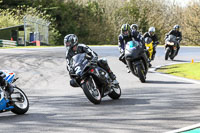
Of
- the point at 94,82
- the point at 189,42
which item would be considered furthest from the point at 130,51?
the point at 189,42

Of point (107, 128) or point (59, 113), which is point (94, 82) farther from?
point (107, 128)

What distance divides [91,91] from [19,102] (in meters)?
1.58

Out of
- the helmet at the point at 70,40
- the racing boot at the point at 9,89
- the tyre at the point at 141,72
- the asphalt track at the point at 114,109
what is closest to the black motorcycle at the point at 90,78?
the asphalt track at the point at 114,109

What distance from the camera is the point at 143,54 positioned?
1435 cm

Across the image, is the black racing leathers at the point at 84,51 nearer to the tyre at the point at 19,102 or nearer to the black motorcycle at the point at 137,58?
the tyre at the point at 19,102

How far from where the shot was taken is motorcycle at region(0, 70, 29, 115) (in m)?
8.52

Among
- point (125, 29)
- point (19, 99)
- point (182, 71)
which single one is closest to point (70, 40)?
point (19, 99)

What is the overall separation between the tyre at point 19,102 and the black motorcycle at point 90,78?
4.15 feet

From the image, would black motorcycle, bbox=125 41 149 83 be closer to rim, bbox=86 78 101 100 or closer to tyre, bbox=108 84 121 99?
tyre, bbox=108 84 121 99

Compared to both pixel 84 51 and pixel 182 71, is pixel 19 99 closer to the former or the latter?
pixel 84 51

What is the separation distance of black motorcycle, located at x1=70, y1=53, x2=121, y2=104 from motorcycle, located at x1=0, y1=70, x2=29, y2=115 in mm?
1284

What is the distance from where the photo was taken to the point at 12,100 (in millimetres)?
8734

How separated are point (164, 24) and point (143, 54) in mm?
57880

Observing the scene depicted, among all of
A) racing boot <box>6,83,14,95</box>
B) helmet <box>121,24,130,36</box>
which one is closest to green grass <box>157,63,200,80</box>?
helmet <box>121,24,130,36</box>
